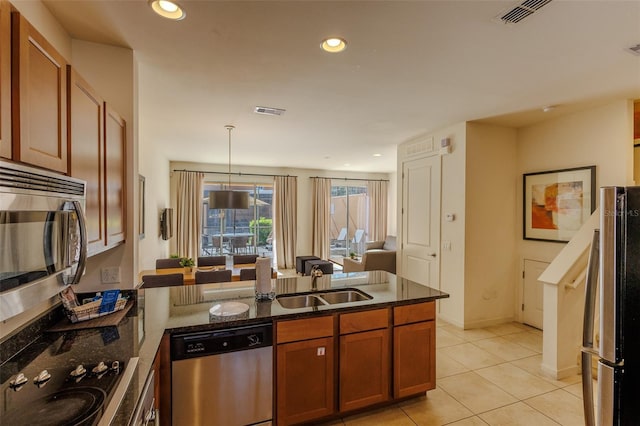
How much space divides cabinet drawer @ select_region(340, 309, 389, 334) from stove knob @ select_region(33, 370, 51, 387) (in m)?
1.56

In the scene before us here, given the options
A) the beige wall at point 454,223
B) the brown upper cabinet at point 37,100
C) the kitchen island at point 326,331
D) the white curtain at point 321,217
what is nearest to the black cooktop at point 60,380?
the kitchen island at point 326,331

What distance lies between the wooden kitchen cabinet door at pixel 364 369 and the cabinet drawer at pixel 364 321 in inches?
1.5

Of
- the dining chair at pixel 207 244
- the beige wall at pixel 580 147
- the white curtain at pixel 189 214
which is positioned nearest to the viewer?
the beige wall at pixel 580 147

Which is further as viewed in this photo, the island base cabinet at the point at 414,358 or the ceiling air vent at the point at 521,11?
the island base cabinet at the point at 414,358

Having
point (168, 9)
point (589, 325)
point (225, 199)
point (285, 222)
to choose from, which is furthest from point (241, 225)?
point (589, 325)

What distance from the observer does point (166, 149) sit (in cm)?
559

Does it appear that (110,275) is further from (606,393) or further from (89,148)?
(606,393)

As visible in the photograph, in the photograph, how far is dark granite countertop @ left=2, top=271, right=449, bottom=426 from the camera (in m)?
1.38

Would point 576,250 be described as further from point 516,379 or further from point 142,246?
point 142,246

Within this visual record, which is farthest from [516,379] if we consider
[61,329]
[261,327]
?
[61,329]

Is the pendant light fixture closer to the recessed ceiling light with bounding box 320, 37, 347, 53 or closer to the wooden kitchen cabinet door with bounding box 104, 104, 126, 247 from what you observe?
the wooden kitchen cabinet door with bounding box 104, 104, 126, 247

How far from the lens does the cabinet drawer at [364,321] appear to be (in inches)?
84.8

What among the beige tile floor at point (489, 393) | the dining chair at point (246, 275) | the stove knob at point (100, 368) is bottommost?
the beige tile floor at point (489, 393)

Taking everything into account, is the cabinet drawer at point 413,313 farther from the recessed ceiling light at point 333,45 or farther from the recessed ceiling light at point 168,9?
the recessed ceiling light at point 168,9
